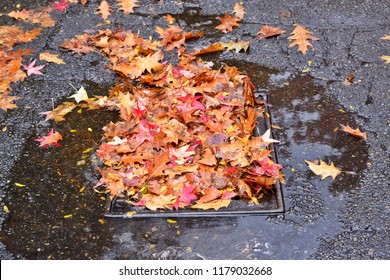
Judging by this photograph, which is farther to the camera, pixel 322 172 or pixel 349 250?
pixel 322 172

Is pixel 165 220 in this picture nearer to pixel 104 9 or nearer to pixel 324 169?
pixel 324 169

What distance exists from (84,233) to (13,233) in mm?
431

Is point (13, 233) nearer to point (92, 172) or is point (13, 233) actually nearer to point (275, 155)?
point (92, 172)

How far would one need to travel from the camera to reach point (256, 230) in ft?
9.43

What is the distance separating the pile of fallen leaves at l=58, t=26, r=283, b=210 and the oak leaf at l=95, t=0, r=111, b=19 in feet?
3.10

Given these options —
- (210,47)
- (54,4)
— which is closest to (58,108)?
(210,47)

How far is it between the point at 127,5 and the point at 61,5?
0.70 metres

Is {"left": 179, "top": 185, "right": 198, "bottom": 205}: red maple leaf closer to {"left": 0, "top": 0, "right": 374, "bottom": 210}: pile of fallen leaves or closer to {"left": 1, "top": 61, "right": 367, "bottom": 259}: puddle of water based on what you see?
{"left": 0, "top": 0, "right": 374, "bottom": 210}: pile of fallen leaves

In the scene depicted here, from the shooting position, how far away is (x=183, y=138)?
3293mm

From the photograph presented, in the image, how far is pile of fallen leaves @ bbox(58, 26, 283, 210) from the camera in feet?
9.96

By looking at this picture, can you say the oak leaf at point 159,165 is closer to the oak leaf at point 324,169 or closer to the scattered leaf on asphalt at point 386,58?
the oak leaf at point 324,169

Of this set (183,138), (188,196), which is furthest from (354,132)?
(188,196)

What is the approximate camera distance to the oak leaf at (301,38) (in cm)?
435
